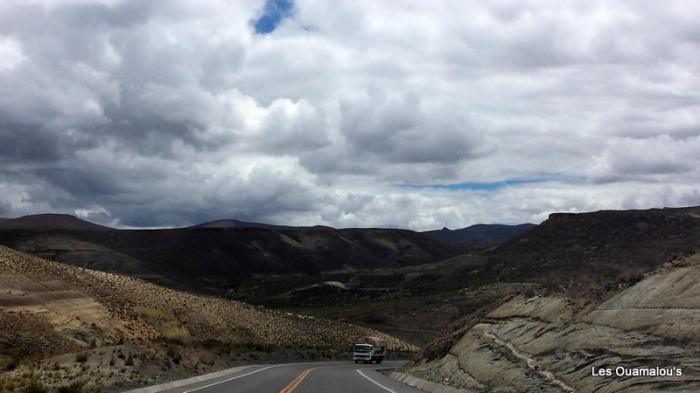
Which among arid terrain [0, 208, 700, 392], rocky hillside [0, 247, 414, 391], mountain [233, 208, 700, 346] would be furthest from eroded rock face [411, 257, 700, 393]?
mountain [233, 208, 700, 346]

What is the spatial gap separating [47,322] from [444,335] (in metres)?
28.9

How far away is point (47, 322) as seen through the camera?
48281 mm

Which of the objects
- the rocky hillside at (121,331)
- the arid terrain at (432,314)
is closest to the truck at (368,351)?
the arid terrain at (432,314)

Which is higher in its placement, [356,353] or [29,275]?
[29,275]

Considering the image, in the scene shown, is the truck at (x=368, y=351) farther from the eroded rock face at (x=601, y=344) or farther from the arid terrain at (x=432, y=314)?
the eroded rock face at (x=601, y=344)

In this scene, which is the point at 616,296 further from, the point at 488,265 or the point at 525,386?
the point at 488,265

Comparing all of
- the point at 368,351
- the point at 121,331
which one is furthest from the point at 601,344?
the point at 121,331

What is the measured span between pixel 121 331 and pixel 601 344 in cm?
4503

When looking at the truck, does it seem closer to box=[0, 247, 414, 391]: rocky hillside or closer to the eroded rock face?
box=[0, 247, 414, 391]: rocky hillside

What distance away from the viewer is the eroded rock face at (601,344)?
52.3 ft

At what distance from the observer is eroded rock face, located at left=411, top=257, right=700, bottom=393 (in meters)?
16.0

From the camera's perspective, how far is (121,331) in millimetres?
55156

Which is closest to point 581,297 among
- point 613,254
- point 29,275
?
point 29,275

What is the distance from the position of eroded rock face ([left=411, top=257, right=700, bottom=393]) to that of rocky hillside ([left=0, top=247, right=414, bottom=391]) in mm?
14086
